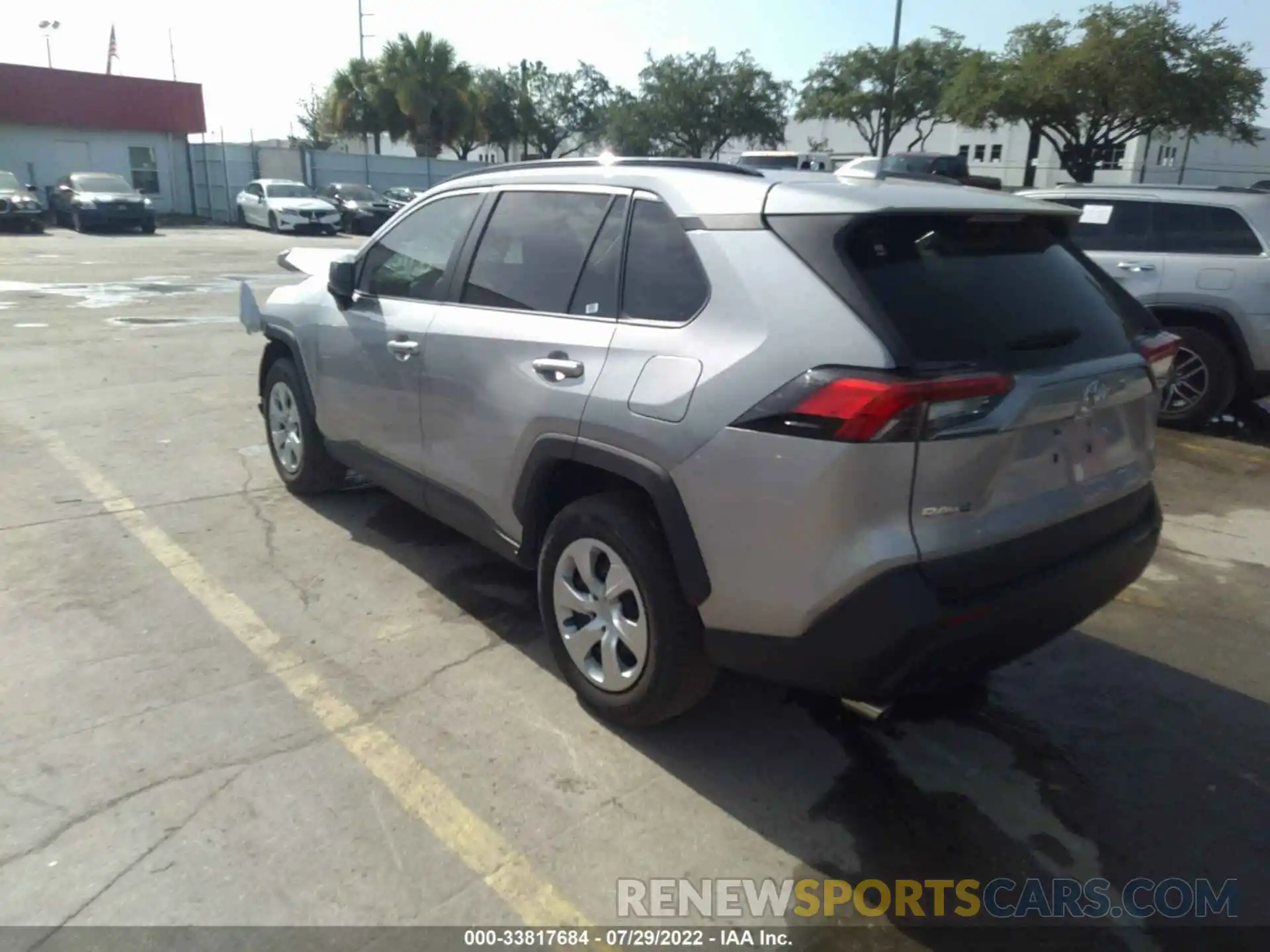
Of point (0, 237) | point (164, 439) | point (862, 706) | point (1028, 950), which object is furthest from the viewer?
point (0, 237)

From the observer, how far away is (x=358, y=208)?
31.3 metres

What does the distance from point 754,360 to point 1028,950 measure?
1680 mm

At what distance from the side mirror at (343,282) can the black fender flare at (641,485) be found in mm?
1748

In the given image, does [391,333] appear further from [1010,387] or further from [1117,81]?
[1117,81]

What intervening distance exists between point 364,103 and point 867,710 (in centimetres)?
Result: 4832

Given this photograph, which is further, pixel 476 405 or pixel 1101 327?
pixel 476 405

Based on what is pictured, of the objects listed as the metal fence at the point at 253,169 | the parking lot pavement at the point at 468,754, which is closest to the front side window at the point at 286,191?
the metal fence at the point at 253,169

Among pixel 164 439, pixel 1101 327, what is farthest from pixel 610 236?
pixel 164 439

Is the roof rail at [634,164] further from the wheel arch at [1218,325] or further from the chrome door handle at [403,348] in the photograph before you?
the wheel arch at [1218,325]

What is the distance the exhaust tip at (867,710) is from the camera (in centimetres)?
295

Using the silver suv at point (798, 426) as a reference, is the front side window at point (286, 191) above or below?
above

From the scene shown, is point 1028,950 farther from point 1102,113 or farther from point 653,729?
point 1102,113

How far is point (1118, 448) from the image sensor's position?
3033 millimetres

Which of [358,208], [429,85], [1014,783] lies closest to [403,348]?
[1014,783]
